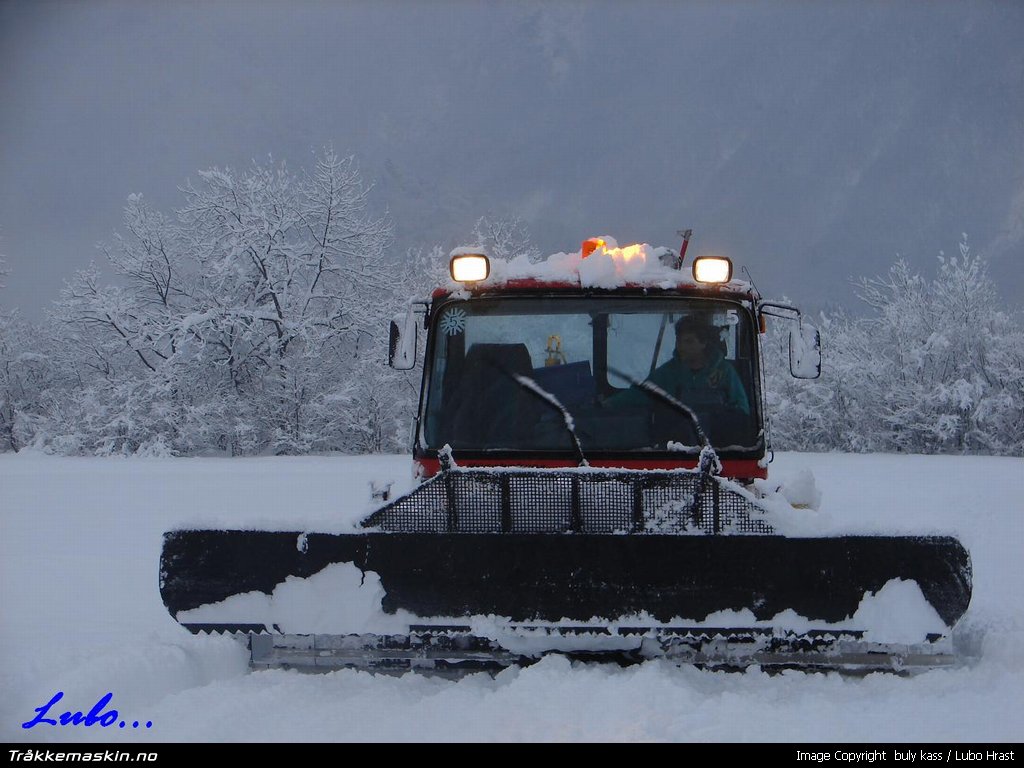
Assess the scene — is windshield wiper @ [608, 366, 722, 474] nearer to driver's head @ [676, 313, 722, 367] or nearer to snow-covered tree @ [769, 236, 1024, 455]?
driver's head @ [676, 313, 722, 367]

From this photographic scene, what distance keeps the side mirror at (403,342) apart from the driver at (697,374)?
1.05m

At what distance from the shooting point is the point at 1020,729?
117 inches

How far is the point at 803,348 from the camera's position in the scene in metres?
4.40

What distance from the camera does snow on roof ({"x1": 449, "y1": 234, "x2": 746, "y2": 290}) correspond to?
430 cm

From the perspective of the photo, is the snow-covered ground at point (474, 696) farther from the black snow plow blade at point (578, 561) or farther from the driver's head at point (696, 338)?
the driver's head at point (696, 338)

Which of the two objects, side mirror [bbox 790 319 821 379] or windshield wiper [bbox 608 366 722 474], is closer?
windshield wiper [bbox 608 366 722 474]

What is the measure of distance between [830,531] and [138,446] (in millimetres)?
25796

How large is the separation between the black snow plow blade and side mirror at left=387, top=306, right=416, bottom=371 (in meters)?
1.02

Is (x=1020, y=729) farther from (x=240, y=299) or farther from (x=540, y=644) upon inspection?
(x=240, y=299)

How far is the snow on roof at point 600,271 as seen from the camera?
430 cm
